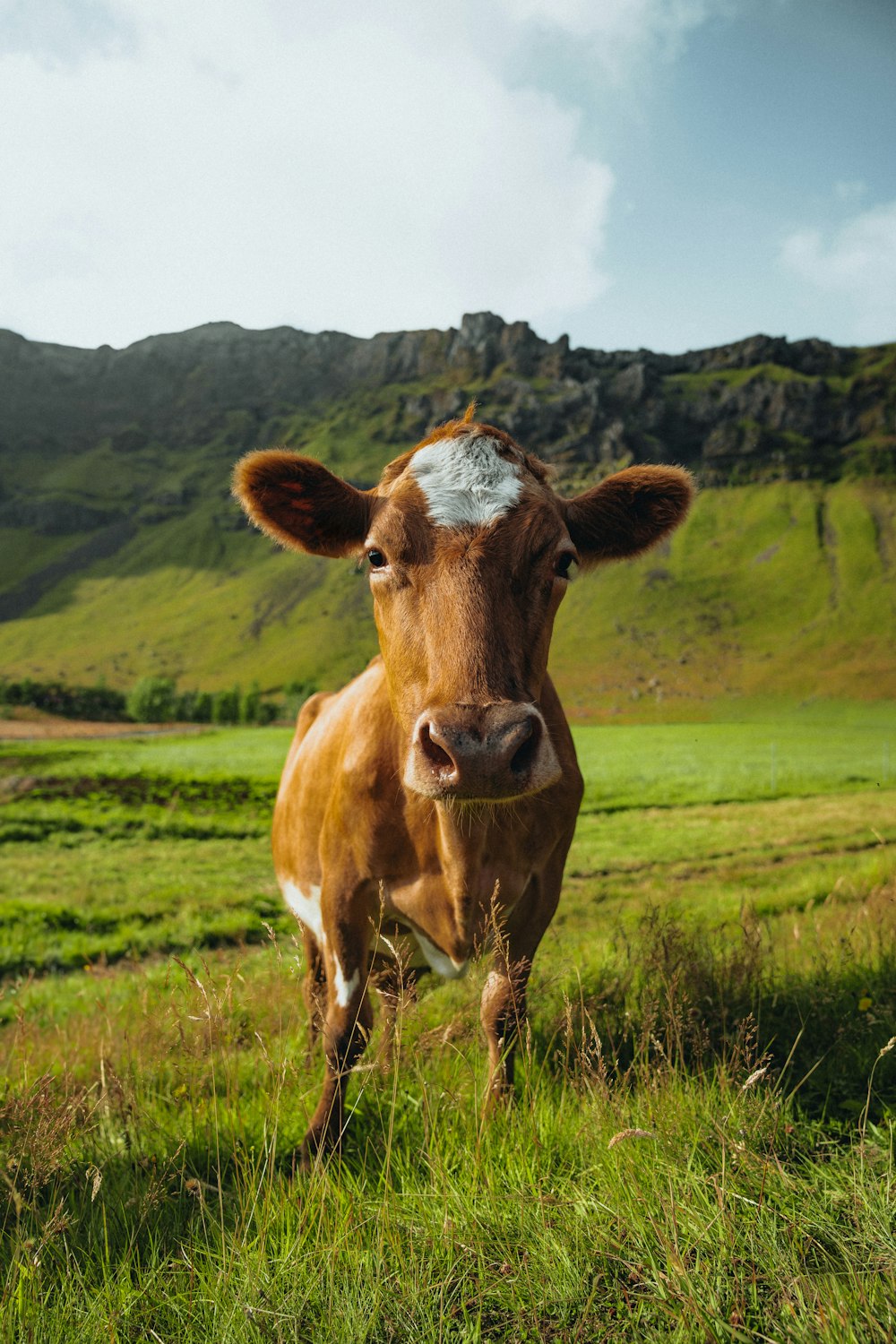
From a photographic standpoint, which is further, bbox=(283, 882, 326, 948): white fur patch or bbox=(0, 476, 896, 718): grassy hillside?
bbox=(0, 476, 896, 718): grassy hillside

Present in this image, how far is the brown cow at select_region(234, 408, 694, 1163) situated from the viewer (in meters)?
2.99

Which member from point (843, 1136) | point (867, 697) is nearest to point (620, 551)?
point (843, 1136)

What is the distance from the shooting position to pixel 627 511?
4449 millimetres

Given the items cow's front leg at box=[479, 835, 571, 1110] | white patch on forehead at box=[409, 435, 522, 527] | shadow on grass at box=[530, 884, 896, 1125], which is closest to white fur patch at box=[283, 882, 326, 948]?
cow's front leg at box=[479, 835, 571, 1110]

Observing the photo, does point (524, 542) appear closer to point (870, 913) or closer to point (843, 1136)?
point (843, 1136)

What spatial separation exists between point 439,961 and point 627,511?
9.74 ft

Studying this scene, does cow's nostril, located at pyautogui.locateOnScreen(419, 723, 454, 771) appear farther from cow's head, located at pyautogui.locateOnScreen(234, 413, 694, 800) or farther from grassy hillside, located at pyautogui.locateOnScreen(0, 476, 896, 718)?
grassy hillside, located at pyautogui.locateOnScreen(0, 476, 896, 718)

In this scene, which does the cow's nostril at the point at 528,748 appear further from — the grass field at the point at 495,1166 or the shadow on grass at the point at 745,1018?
the shadow on grass at the point at 745,1018

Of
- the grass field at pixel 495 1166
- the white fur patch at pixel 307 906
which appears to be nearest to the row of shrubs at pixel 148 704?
the white fur patch at pixel 307 906

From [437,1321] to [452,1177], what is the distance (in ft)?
2.75

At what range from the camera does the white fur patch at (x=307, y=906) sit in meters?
5.25

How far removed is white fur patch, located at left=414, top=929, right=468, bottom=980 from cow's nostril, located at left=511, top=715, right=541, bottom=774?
1.81 m

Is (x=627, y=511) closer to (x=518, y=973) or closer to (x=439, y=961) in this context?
(x=518, y=973)

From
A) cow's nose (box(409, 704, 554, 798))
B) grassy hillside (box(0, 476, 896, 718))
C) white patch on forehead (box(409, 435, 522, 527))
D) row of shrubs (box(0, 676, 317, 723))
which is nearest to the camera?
cow's nose (box(409, 704, 554, 798))
